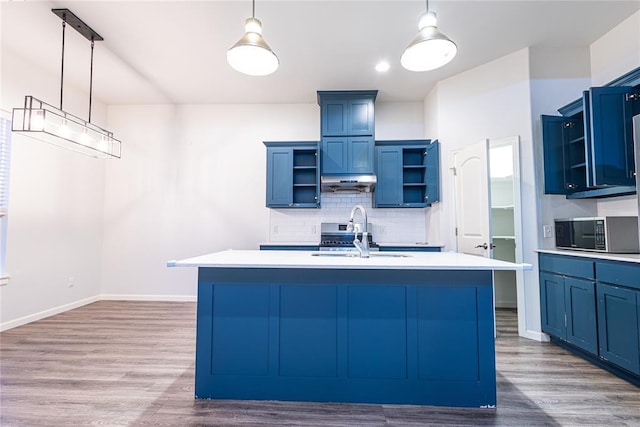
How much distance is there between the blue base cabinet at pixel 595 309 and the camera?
7.30 ft

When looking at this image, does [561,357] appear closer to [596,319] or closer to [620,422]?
[596,319]

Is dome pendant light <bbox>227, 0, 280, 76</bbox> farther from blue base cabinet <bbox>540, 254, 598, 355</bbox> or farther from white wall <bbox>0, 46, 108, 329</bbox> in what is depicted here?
white wall <bbox>0, 46, 108, 329</bbox>

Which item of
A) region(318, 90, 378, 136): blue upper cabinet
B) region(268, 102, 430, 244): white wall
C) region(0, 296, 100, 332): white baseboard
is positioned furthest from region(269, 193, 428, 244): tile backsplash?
region(0, 296, 100, 332): white baseboard

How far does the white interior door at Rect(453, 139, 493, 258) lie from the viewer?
3.28m

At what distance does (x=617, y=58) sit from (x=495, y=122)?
1.14 m

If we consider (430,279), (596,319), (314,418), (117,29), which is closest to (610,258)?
(596,319)

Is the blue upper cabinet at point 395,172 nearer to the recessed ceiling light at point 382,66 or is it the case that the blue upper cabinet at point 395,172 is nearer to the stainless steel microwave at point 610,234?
the recessed ceiling light at point 382,66

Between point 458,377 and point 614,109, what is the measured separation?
260cm

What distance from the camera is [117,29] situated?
122 inches

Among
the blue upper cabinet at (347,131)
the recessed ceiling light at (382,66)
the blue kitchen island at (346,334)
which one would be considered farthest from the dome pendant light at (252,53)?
the blue upper cabinet at (347,131)

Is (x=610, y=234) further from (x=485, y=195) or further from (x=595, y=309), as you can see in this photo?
(x=485, y=195)

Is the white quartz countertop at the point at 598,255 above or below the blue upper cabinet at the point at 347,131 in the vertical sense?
below

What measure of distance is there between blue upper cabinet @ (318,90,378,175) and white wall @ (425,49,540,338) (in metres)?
0.92

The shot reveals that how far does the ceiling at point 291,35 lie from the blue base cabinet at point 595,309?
2.25 meters
